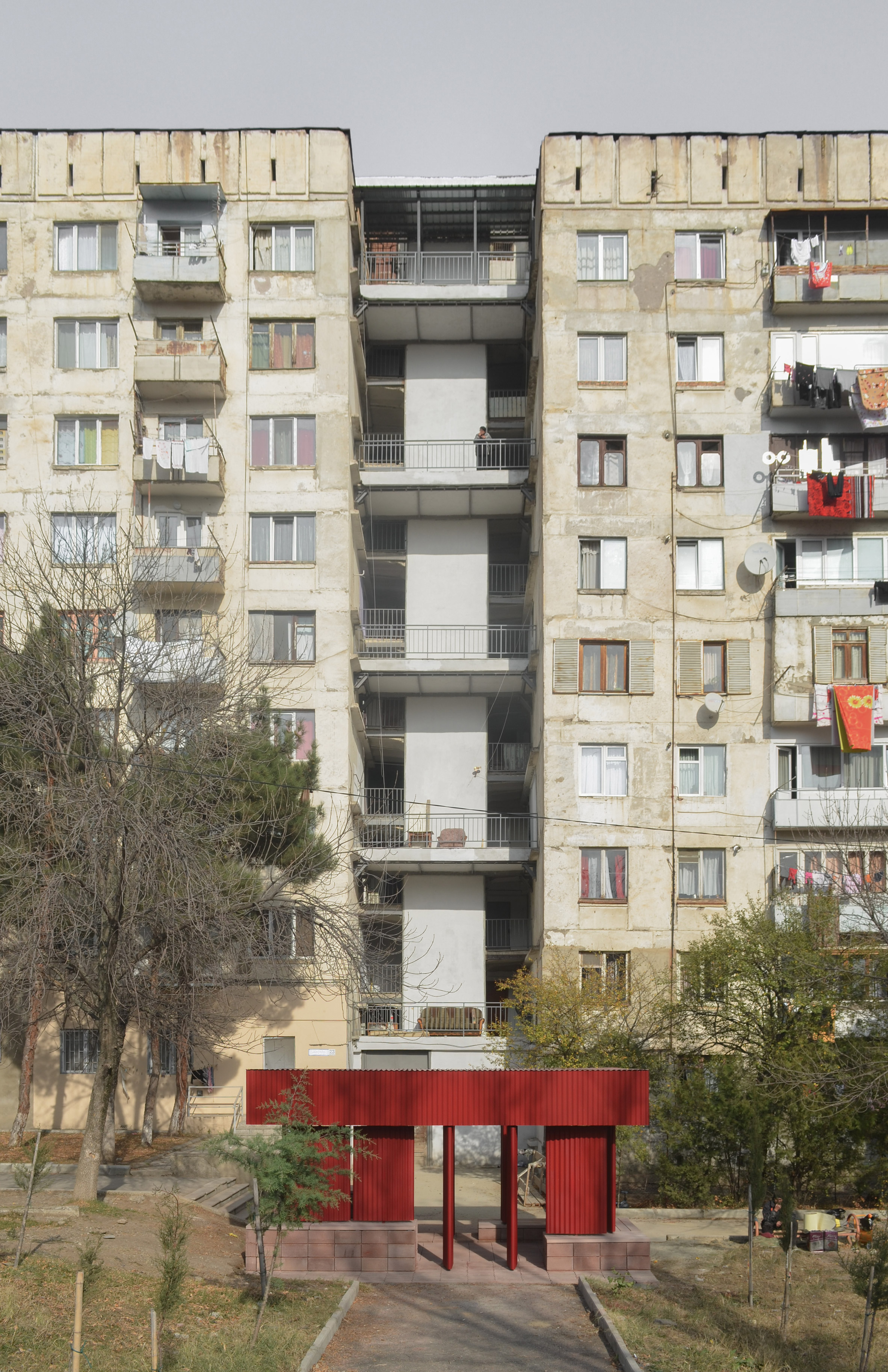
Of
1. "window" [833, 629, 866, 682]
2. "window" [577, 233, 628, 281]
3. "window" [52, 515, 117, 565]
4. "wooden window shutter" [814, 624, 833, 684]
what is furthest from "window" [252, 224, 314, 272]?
"window" [833, 629, 866, 682]

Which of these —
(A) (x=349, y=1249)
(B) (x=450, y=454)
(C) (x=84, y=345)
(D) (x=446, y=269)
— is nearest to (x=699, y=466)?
(B) (x=450, y=454)

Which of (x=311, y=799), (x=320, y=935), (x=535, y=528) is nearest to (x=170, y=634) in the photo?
(x=311, y=799)

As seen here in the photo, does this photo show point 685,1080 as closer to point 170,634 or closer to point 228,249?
point 170,634

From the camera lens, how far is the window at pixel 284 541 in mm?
42312

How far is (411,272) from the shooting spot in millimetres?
48094

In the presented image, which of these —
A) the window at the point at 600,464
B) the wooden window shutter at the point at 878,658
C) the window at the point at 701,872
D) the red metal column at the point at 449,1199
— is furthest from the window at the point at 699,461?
the red metal column at the point at 449,1199

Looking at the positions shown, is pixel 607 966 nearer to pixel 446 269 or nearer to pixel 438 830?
pixel 438 830

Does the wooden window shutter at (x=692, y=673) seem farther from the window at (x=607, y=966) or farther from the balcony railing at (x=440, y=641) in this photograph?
the window at (x=607, y=966)

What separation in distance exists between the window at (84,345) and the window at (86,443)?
1.85 m

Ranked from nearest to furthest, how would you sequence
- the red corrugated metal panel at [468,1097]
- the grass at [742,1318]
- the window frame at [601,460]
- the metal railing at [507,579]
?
1. the grass at [742,1318]
2. the red corrugated metal panel at [468,1097]
3. the window frame at [601,460]
4. the metal railing at [507,579]

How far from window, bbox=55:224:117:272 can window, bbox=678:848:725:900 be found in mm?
25726

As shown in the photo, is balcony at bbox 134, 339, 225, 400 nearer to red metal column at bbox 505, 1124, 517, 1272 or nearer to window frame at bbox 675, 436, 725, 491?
window frame at bbox 675, 436, 725, 491

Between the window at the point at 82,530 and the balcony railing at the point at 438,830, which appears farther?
the balcony railing at the point at 438,830

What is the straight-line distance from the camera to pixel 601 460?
4166 centimetres
